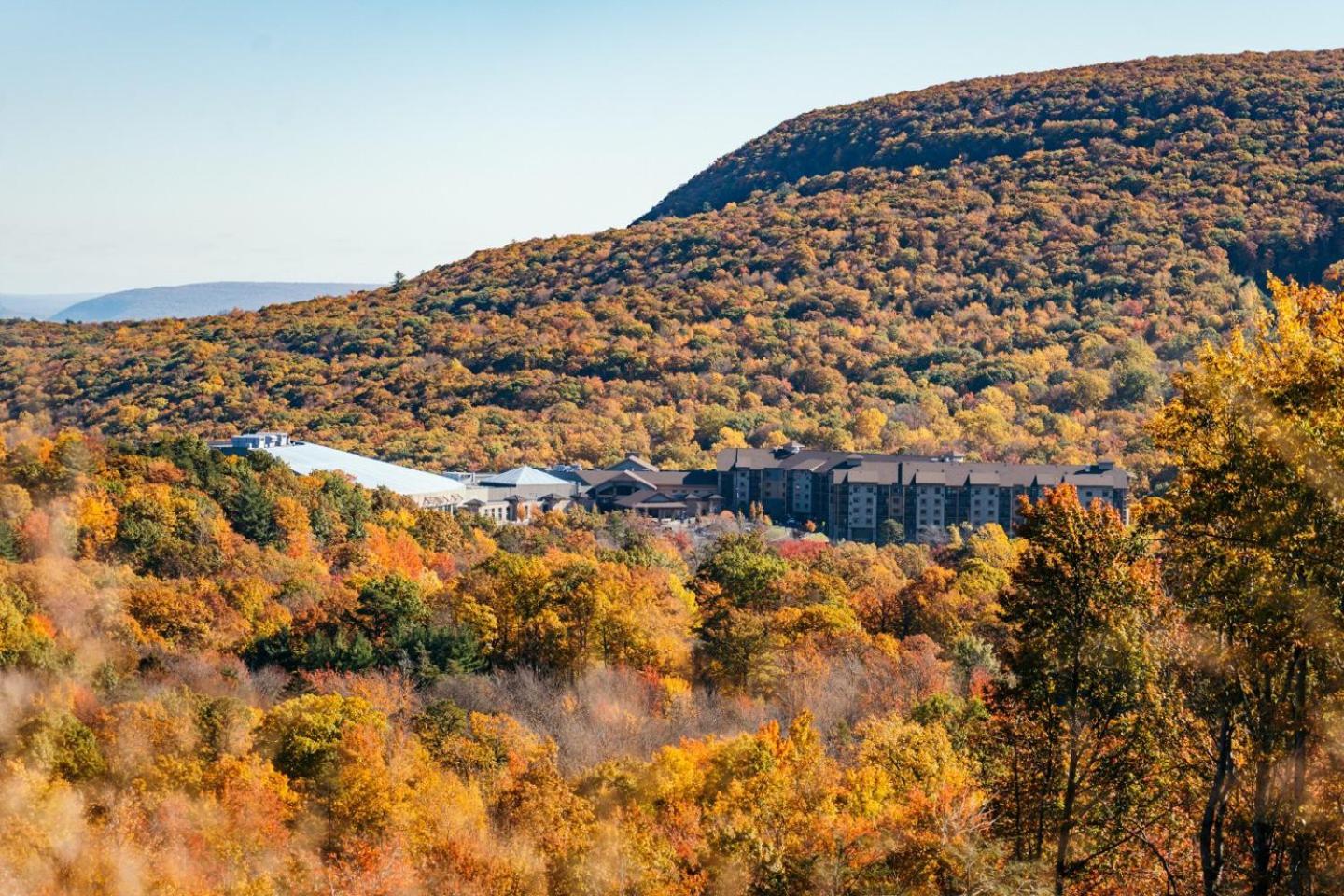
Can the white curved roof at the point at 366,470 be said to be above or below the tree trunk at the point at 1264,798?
below

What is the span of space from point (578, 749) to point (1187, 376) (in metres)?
19.8

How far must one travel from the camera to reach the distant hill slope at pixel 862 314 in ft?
316

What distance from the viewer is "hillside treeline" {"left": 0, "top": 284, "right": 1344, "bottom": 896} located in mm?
14023

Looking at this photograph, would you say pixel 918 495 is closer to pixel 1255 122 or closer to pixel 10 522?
pixel 10 522

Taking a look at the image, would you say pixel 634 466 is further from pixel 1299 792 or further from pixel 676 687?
pixel 1299 792

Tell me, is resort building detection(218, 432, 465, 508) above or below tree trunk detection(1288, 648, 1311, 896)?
below

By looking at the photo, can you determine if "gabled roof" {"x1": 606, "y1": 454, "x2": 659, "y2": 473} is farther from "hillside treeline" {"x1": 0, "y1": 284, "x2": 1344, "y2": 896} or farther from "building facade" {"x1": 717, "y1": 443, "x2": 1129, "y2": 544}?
"hillside treeline" {"x1": 0, "y1": 284, "x2": 1344, "y2": 896}

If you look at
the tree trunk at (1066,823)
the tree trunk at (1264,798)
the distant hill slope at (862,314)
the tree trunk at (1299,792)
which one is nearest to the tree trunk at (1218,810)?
the tree trunk at (1264,798)

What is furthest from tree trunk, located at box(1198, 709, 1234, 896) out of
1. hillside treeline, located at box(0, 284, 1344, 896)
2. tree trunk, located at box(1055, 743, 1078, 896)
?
tree trunk, located at box(1055, 743, 1078, 896)

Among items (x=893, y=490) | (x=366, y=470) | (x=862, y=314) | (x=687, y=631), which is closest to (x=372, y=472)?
(x=366, y=470)

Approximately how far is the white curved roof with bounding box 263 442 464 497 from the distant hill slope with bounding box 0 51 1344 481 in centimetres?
1431

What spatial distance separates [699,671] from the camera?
3972 centimetres

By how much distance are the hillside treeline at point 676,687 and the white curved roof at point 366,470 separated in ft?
27.1

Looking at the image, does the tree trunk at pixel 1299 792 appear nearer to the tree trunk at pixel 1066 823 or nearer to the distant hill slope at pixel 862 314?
the tree trunk at pixel 1066 823
